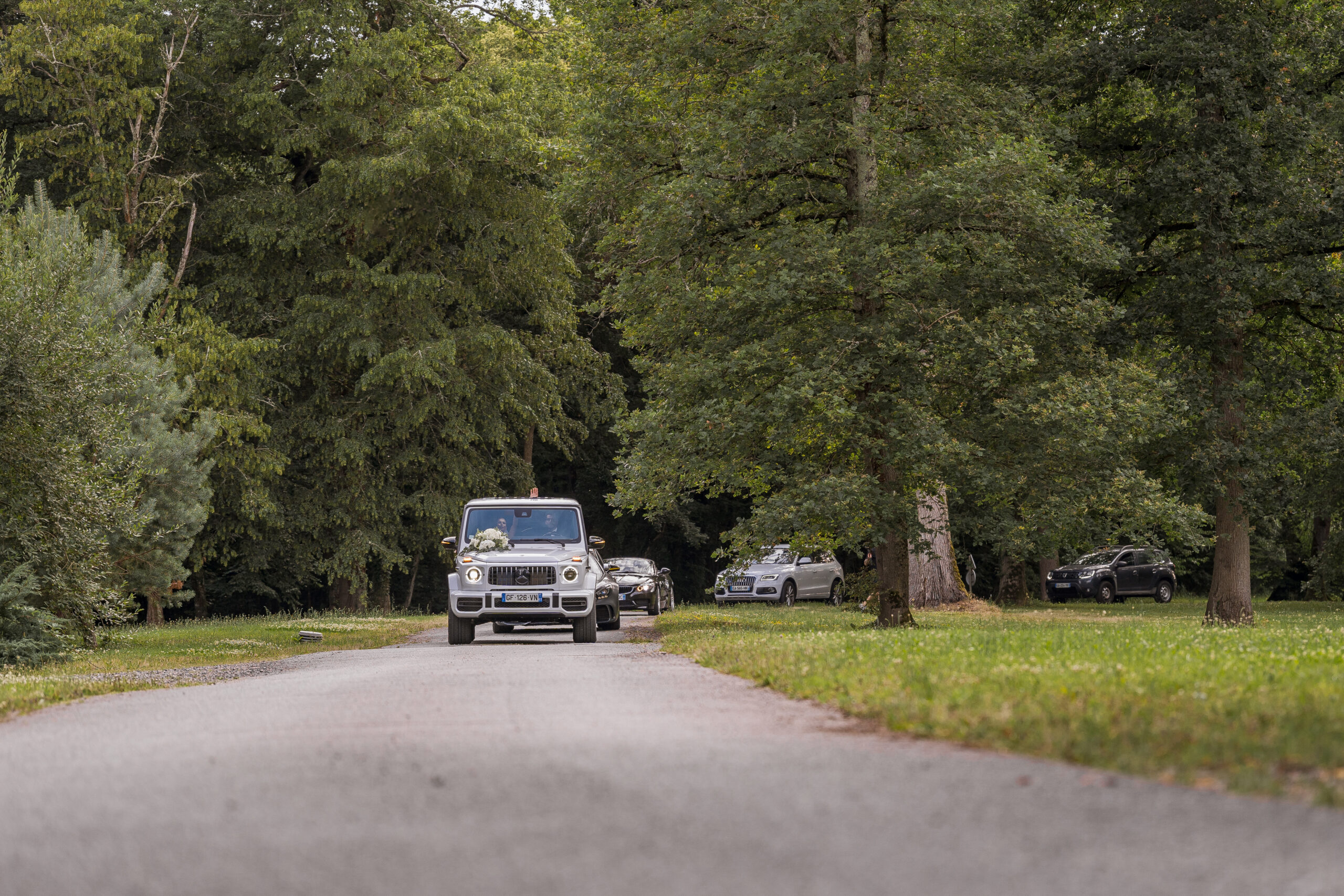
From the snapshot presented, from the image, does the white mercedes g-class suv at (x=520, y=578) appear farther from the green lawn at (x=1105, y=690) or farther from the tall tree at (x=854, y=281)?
the green lawn at (x=1105, y=690)

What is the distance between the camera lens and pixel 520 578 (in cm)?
2164

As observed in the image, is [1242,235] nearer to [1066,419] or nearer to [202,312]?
[1066,419]

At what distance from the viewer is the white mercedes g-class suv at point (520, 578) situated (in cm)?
2153

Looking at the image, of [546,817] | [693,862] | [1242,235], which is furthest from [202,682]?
[1242,235]

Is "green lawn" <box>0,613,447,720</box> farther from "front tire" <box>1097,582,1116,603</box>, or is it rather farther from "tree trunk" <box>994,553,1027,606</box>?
"front tire" <box>1097,582,1116,603</box>

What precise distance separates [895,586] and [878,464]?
198 cm

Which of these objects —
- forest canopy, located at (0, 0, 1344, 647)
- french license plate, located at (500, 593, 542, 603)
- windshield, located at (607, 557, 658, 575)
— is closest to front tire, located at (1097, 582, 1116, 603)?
forest canopy, located at (0, 0, 1344, 647)

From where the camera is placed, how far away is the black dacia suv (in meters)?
46.9

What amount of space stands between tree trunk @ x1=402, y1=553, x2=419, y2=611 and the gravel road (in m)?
34.1

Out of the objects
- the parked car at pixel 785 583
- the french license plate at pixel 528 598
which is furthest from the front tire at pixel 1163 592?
the french license plate at pixel 528 598

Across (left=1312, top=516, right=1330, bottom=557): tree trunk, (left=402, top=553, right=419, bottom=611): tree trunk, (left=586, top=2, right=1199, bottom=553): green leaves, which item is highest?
(left=586, top=2, right=1199, bottom=553): green leaves

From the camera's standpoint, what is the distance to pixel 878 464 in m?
20.5

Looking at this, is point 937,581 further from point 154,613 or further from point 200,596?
point 200,596

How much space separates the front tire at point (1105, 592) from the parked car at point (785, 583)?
31.2 ft
